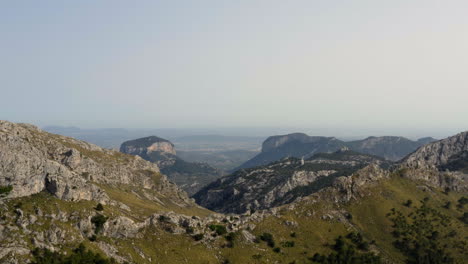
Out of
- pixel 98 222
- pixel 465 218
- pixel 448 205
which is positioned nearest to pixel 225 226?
pixel 98 222

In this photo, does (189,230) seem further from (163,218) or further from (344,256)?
(344,256)

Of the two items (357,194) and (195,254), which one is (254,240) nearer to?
(195,254)

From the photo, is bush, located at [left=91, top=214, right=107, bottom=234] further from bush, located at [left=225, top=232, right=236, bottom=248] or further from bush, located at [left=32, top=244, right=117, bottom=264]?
bush, located at [left=225, top=232, right=236, bottom=248]

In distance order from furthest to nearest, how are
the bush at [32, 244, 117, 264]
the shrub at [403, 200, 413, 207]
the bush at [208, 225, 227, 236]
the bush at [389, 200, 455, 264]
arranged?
the shrub at [403, 200, 413, 207] < the bush at [389, 200, 455, 264] < the bush at [208, 225, 227, 236] < the bush at [32, 244, 117, 264]

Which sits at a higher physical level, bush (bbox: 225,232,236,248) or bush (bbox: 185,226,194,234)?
bush (bbox: 185,226,194,234)

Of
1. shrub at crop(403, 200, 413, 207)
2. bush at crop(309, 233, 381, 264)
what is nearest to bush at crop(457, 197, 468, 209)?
shrub at crop(403, 200, 413, 207)

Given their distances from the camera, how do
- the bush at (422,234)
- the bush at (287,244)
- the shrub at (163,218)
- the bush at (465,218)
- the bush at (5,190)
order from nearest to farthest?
the bush at (5,190) < the shrub at (163,218) < the bush at (287,244) < the bush at (422,234) < the bush at (465,218)

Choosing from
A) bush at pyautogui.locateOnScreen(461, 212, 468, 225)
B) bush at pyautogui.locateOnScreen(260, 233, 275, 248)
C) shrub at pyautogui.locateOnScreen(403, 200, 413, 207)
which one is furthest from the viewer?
shrub at pyautogui.locateOnScreen(403, 200, 413, 207)

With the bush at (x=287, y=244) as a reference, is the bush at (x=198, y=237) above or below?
above

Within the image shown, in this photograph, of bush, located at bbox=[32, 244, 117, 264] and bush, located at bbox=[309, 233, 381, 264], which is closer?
bush, located at bbox=[32, 244, 117, 264]

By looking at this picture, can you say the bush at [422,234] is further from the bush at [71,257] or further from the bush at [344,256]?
the bush at [71,257]

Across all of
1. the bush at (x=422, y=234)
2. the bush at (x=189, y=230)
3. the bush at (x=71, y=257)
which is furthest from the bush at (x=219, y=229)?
the bush at (x=422, y=234)

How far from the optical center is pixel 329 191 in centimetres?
17062

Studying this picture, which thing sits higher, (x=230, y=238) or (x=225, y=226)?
(x=225, y=226)
